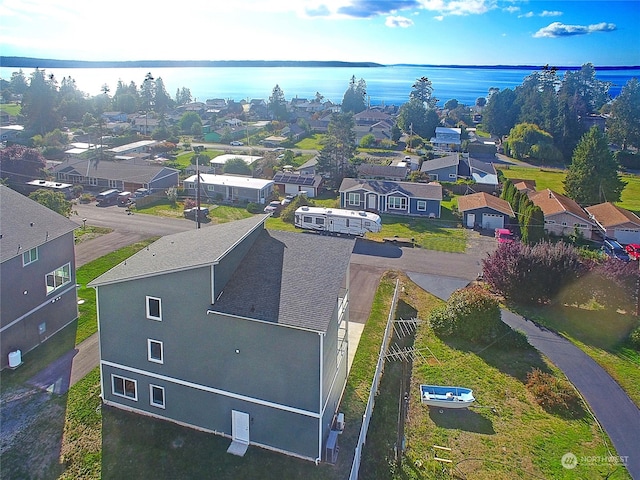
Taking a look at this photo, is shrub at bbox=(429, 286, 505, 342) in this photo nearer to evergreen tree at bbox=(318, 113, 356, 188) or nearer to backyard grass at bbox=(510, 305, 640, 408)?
backyard grass at bbox=(510, 305, 640, 408)

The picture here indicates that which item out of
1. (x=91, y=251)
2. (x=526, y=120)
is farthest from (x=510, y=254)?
(x=526, y=120)

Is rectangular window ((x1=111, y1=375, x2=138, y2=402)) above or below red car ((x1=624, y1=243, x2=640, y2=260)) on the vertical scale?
below

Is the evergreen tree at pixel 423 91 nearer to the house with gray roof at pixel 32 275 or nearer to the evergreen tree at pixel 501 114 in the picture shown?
the evergreen tree at pixel 501 114

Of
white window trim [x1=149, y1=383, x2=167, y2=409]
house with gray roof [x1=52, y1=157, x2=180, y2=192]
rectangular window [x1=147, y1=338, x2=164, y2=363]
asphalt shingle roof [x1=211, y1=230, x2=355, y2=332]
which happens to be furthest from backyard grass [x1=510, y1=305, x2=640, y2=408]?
house with gray roof [x1=52, y1=157, x2=180, y2=192]

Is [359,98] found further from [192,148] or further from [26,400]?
[26,400]

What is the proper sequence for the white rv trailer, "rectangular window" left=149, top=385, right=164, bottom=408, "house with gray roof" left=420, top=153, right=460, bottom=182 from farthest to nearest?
"house with gray roof" left=420, top=153, right=460, bottom=182 → the white rv trailer → "rectangular window" left=149, top=385, right=164, bottom=408

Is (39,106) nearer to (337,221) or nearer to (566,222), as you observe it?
(337,221)
